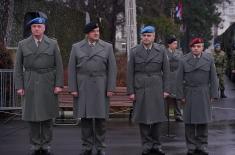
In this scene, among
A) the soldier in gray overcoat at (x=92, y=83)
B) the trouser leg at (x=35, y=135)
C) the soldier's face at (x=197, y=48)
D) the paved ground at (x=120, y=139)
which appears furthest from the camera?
the paved ground at (x=120, y=139)

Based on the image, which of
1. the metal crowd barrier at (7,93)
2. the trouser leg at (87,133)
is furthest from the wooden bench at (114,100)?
the trouser leg at (87,133)

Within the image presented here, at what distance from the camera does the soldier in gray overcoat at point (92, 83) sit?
10180 mm

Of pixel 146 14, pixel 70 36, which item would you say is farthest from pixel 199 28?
pixel 70 36

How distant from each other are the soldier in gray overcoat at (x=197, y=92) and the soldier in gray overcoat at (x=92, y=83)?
4.08 feet

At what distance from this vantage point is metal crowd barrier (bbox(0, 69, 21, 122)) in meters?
15.6

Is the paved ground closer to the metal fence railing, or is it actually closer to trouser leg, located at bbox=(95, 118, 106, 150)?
the metal fence railing

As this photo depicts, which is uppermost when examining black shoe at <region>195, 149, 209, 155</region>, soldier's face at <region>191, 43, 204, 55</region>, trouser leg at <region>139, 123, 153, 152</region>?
soldier's face at <region>191, 43, 204, 55</region>

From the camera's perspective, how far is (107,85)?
10258 mm

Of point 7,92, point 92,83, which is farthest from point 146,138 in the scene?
point 7,92

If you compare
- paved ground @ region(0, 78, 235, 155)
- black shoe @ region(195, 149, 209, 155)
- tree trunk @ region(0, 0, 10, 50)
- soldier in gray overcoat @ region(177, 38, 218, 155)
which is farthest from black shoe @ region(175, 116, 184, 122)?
tree trunk @ region(0, 0, 10, 50)

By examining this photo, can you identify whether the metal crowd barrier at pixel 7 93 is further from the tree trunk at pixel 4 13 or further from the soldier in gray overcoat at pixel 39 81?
the tree trunk at pixel 4 13

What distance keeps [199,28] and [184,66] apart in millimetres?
43638

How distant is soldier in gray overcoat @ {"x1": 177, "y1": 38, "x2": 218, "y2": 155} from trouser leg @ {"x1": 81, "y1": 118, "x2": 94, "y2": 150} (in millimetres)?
1530

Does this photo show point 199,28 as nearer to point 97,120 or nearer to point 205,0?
point 205,0
